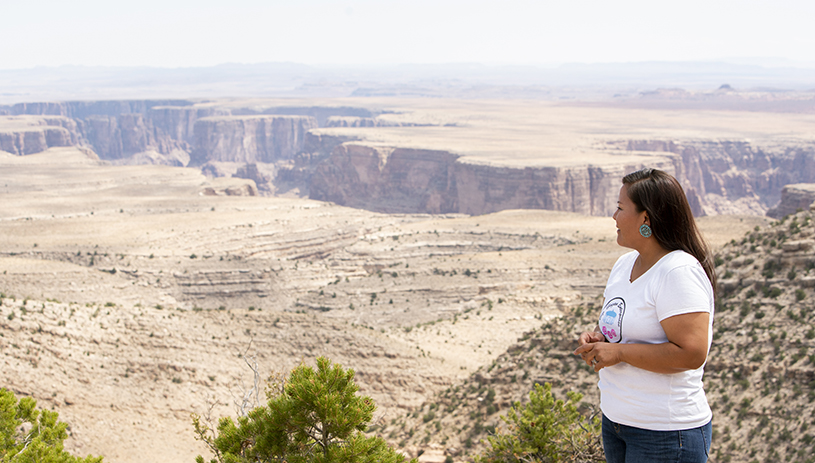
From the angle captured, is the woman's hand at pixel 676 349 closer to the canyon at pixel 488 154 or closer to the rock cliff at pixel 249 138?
the canyon at pixel 488 154

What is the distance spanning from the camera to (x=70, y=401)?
18.2 m

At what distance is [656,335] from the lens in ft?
12.6

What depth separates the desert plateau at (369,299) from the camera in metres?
15.4

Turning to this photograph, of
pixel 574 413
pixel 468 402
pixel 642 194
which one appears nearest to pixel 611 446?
pixel 642 194

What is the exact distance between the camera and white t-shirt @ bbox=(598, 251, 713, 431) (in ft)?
12.1

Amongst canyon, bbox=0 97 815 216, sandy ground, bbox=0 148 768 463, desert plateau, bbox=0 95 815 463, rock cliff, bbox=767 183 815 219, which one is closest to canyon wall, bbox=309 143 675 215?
canyon, bbox=0 97 815 216


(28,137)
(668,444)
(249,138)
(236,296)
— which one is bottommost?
(236,296)

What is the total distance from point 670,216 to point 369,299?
3152 centimetres

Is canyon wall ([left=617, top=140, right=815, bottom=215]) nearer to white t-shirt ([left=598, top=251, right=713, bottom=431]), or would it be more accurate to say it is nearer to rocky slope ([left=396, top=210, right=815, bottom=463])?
rocky slope ([left=396, top=210, right=815, bottom=463])

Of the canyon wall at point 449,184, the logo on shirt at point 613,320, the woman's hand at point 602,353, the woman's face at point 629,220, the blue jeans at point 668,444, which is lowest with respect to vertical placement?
the canyon wall at point 449,184

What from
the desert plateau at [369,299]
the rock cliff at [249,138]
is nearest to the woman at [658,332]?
the desert plateau at [369,299]

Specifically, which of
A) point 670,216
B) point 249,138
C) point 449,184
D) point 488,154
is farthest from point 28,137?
point 670,216

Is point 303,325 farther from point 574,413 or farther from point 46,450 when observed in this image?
point 46,450

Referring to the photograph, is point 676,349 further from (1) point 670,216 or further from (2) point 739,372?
(2) point 739,372
